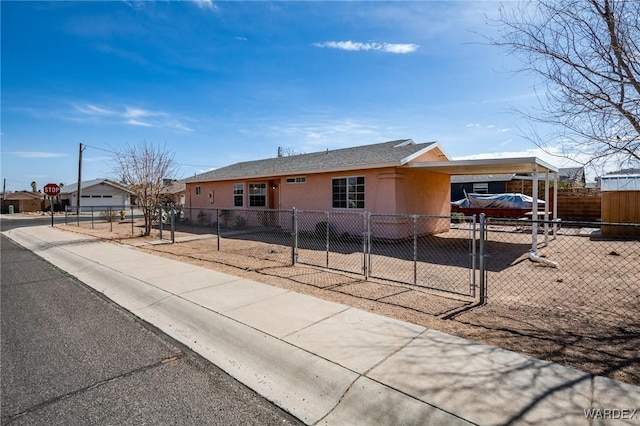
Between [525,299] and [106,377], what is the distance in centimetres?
613

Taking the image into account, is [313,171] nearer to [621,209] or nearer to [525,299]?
[525,299]

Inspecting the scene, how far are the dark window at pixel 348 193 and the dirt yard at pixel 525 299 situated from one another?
380 cm

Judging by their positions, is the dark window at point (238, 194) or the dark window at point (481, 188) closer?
the dark window at point (238, 194)

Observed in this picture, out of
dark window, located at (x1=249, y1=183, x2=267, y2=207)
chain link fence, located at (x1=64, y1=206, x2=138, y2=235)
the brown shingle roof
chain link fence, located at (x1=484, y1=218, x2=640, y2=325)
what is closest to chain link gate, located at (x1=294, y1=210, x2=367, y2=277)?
the brown shingle roof

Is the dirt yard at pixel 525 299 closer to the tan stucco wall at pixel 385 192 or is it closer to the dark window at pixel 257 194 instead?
the tan stucco wall at pixel 385 192

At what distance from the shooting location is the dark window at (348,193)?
13703mm

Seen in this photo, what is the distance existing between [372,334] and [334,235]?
10102 millimetres

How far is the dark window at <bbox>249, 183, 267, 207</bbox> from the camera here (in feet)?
63.2

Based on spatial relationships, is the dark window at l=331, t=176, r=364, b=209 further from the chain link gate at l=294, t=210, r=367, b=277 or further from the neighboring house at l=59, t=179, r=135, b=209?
the neighboring house at l=59, t=179, r=135, b=209

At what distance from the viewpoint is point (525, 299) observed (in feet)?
19.4

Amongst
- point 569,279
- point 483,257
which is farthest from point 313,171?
point 483,257

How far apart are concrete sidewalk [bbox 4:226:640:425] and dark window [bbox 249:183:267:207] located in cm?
1334

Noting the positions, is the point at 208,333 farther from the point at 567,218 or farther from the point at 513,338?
the point at 567,218

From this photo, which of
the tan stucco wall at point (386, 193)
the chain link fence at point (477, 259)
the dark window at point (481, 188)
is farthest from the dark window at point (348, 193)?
the dark window at point (481, 188)
